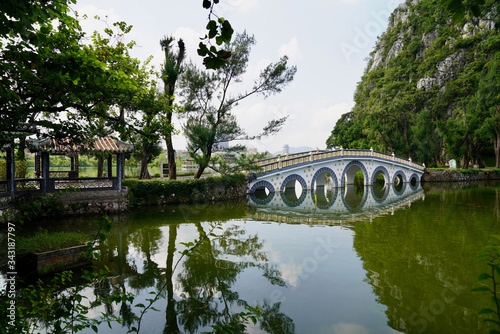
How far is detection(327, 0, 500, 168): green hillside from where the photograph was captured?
29.9 meters

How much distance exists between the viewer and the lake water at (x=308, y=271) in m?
4.03

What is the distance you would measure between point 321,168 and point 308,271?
1552 cm

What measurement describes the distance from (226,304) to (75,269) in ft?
10.2

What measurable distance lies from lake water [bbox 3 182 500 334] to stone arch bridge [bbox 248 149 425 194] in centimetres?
753

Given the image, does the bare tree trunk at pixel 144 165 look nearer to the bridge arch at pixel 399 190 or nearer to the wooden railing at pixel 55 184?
the wooden railing at pixel 55 184

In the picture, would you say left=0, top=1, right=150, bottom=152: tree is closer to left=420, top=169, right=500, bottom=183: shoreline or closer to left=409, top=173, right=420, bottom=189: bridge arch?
left=409, top=173, right=420, bottom=189: bridge arch

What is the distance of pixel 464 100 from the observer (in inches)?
1309

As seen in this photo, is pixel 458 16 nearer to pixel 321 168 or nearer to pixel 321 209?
pixel 321 209

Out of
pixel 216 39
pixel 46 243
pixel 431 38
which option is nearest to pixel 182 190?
pixel 46 243

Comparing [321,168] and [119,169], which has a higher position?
[321,168]

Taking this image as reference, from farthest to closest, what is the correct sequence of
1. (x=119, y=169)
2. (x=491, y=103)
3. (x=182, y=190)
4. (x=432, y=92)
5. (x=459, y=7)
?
1. (x=432, y=92)
2. (x=491, y=103)
3. (x=182, y=190)
4. (x=119, y=169)
5. (x=459, y=7)

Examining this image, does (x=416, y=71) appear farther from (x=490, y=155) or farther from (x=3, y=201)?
(x=3, y=201)

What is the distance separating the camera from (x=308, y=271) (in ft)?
19.1

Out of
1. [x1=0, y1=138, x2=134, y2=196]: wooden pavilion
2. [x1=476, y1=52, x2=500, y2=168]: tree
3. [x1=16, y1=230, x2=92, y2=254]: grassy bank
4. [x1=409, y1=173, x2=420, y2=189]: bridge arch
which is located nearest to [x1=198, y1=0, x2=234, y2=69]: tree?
[x1=16, y1=230, x2=92, y2=254]: grassy bank
